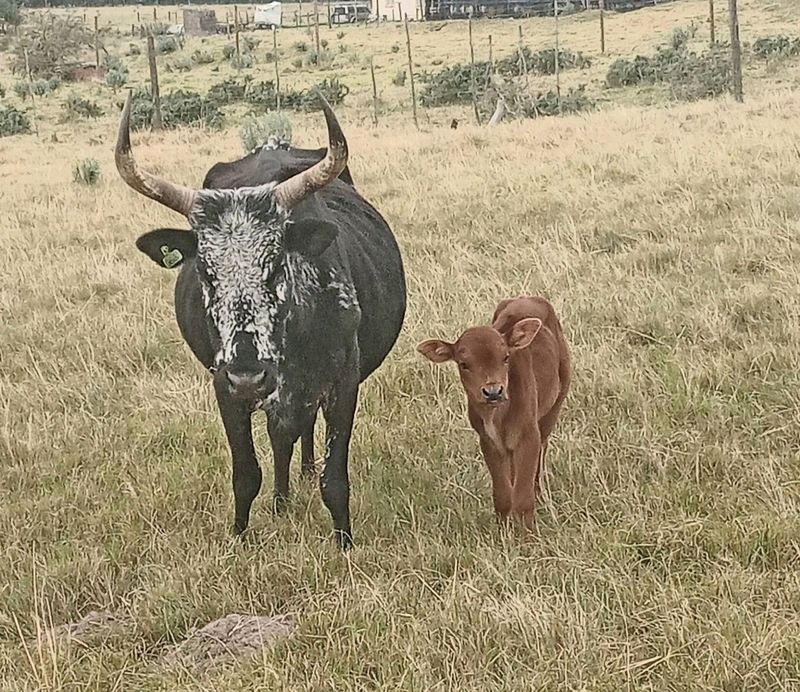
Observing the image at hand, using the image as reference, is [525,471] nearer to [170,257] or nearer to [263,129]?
[170,257]

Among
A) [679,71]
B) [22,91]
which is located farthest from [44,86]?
[679,71]

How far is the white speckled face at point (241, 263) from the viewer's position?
12.0 feet

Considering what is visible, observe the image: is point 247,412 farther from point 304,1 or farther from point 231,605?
point 304,1

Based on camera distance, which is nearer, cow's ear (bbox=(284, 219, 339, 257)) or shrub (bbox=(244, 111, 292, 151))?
cow's ear (bbox=(284, 219, 339, 257))

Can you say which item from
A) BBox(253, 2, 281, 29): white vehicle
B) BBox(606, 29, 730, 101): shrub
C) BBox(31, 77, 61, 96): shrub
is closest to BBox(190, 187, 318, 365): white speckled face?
BBox(606, 29, 730, 101): shrub

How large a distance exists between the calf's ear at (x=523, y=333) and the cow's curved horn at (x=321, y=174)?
984mm

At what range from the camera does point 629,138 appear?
1317cm

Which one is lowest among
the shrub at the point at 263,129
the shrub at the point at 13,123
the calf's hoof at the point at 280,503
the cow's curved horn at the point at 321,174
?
the calf's hoof at the point at 280,503

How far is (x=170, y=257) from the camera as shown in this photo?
394 centimetres

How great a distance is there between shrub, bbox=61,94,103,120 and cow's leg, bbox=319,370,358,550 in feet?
83.3

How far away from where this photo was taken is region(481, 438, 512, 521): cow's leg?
423cm

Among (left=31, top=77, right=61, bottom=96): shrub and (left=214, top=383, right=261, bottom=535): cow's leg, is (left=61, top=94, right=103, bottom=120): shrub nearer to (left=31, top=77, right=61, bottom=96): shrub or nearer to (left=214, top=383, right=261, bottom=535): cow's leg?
(left=31, top=77, right=61, bottom=96): shrub

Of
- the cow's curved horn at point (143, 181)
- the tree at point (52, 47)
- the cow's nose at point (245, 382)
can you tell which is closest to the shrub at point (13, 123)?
the tree at point (52, 47)

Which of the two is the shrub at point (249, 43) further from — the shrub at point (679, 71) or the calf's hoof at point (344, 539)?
the calf's hoof at point (344, 539)
